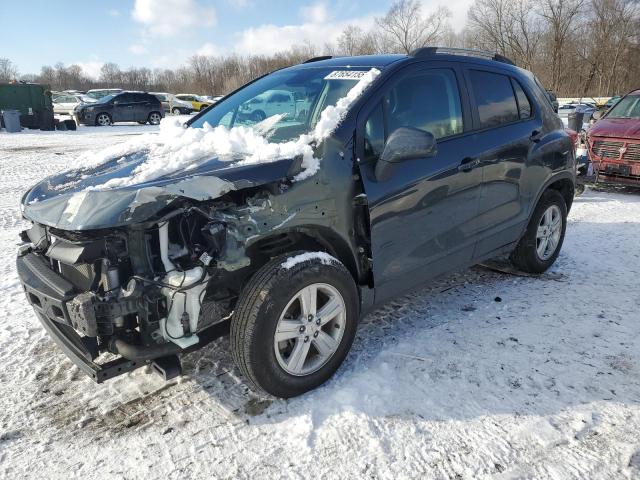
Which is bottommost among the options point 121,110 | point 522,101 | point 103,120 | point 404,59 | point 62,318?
point 62,318

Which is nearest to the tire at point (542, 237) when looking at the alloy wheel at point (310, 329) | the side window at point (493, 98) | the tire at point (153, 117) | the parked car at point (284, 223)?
the parked car at point (284, 223)

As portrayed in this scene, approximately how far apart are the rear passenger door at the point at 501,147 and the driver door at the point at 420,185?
14 cm

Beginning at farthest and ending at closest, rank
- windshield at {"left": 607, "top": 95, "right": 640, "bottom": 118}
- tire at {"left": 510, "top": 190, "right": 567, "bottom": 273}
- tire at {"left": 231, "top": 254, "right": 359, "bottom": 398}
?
windshield at {"left": 607, "top": 95, "right": 640, "bottom": 118} < tire at {"left": 510, "top": 190, "right": 567, "bottom": 273} < tire at {"left": 231, "top": 254, "right": 359, "bottom": 398}

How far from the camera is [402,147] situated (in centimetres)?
298

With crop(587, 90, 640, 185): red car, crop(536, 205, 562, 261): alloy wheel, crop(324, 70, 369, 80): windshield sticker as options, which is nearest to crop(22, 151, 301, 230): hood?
crop(324, 70, 369, 80): windshield sticker

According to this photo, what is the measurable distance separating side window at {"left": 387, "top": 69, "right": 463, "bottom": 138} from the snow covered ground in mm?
1454

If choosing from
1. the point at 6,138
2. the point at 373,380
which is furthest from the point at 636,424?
the point at 6,138

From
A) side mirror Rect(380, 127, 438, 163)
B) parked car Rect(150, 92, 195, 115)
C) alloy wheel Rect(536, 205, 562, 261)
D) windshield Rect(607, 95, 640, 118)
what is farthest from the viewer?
parked car Rect(150, 92, 195, 115)

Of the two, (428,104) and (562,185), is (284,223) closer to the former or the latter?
(428,104)

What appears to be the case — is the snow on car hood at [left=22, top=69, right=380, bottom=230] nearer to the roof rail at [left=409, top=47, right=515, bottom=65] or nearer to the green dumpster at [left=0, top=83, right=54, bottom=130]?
the roof rail at [left=409, top=47, right=515, bottom=65]

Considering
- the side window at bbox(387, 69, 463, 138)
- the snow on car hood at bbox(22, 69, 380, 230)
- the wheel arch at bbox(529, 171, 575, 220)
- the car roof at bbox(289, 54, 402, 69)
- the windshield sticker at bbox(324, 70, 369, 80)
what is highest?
the car roof at bbox(289, 54, 402, 69)

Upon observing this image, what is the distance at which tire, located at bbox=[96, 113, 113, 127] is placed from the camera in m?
25.1

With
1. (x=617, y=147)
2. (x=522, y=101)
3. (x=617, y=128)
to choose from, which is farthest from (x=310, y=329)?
(x=617, y=128)

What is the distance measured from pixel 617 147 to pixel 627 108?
58.2 inches
